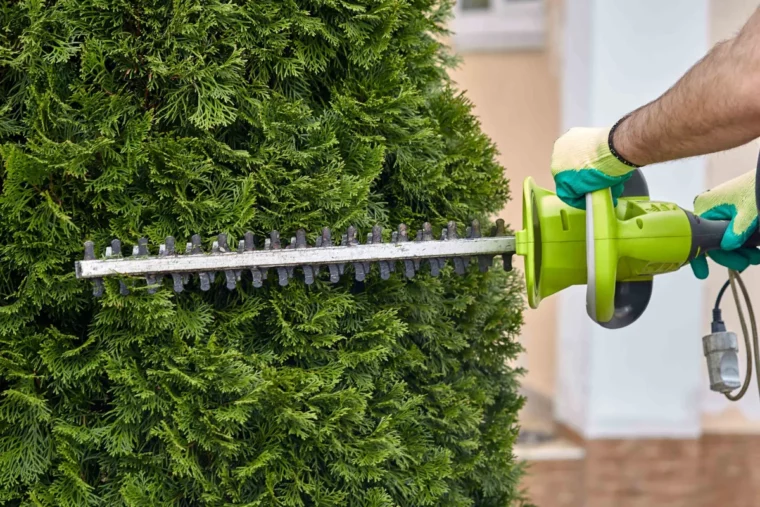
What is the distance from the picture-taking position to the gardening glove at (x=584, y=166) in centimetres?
121

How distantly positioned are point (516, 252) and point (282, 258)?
0.38 m

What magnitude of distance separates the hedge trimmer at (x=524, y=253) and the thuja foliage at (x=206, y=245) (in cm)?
4

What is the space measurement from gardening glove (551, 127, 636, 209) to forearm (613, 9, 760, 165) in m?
0.05

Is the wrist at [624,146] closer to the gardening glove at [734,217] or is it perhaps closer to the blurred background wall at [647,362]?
the gardening glove at [734,217]

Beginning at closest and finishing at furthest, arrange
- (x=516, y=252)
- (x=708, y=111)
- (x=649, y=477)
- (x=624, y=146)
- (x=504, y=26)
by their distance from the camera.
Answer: (x=708, y=111) → (x=624, y=146) → (x=516, y=252) → (x=649, y=477) → (x=504, y=26)

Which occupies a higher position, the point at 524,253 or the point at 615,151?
the point at 615,151

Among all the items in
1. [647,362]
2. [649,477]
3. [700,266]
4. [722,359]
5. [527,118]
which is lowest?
[649,477]

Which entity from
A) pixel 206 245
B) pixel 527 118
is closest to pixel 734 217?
pixel 206 245

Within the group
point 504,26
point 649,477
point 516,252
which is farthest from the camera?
point 504,26

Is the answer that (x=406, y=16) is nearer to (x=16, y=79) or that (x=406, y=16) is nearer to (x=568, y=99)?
(x=16, y=79)

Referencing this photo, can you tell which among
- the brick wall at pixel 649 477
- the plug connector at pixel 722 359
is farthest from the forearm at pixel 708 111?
the brick wall at pixel 649 477

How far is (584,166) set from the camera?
1.23 m

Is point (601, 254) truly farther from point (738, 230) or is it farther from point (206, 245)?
point (206, 245)

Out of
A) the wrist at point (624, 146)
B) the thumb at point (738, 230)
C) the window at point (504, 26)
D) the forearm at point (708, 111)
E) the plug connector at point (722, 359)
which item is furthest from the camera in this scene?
the window at point (504, 26)
